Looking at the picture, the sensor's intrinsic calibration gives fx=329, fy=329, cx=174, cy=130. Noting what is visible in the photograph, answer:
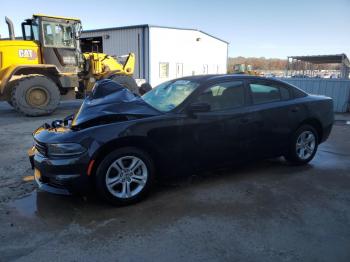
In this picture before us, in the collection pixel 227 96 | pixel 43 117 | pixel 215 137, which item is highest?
pixel 227 96

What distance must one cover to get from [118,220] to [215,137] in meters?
1.68

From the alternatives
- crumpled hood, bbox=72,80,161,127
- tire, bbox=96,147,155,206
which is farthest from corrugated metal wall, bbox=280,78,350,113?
tire, bbox=96,147,155,206

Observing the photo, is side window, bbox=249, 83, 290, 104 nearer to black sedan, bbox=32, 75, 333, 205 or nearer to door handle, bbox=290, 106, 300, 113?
black sedan, bbox=32, 75, 333, 205

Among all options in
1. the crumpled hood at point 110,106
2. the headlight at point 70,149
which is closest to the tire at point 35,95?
the crumpled hood at point 110,106

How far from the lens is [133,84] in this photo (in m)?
12.8

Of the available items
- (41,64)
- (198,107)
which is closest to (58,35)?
(41,64)

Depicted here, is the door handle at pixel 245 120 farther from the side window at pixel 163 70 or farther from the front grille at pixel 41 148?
the side window at pixel 163 70

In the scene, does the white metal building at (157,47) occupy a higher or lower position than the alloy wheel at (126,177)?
higher

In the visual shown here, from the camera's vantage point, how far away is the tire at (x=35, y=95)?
34.4 ft

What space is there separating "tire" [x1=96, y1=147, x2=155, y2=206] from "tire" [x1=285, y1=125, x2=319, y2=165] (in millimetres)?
2493

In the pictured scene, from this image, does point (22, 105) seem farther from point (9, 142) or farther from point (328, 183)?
point (328, 183)

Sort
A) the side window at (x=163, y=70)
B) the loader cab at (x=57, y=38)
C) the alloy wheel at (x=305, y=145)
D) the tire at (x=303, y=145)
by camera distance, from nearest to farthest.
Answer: the tire at (x=303, y=145) → the alloy wheel at (x=305, y=145) → the loader cab at (x=57, y=38) → the side window at (x=163, y=70)

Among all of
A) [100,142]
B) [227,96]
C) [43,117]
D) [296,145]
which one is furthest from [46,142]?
[43,117]

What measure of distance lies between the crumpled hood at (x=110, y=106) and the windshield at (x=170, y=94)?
0.24m
